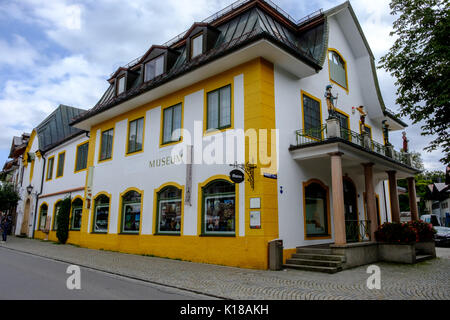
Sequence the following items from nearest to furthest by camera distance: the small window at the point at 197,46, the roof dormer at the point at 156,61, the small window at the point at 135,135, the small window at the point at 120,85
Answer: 1. the small window at the point at 197,46
2. the roof dormer at the point at 156,61
3. the small window at the point at 135,135
4. the small window at the point at 120,85

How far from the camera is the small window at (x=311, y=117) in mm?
13359

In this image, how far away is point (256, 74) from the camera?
11.6m

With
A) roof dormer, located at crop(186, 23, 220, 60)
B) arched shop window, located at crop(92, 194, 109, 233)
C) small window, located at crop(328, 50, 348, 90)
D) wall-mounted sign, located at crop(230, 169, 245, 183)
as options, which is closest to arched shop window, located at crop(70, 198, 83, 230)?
arched shop window, located at crop(92, 194, 109, 233)

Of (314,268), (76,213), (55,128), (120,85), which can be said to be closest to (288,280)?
(314,268)

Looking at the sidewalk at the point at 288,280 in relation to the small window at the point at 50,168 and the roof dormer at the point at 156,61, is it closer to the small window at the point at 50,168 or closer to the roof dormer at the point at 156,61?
the roof dormer at the point at 156,61

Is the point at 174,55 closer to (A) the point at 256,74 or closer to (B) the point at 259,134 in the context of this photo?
(A) the point at 256,74

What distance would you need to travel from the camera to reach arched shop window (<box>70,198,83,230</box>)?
20.0 metres

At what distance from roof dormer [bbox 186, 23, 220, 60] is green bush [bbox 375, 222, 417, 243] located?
385 inches

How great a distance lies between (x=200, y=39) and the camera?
14.3 m

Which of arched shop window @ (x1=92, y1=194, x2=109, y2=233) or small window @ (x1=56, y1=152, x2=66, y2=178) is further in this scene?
small window @ (x1=56, y1=152, x2=66, y2=178)

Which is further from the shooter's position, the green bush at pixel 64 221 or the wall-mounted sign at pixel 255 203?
the green bush at pixel 64 221

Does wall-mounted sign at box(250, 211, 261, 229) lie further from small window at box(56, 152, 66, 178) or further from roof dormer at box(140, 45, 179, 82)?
small window at box(56, 152, 66, 178)

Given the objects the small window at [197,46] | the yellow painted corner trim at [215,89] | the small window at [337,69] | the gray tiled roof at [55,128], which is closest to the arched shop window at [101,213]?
the yellow painted corner trim at [215,89]

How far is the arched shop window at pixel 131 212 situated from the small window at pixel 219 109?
5.34 metres
